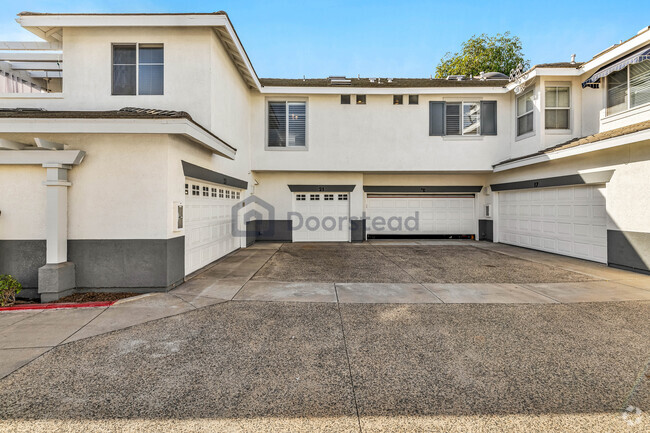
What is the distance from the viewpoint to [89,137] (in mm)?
5965

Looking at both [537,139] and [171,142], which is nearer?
[171,142]

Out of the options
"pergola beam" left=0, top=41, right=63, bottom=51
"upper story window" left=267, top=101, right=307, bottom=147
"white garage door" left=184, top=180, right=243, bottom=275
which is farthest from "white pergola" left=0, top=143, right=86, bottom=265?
"upper story window" left=267, top=101, right=307, bottom=147

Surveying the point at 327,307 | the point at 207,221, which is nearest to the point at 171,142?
the point at 207,221

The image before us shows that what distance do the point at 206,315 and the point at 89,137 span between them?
4.52 metres

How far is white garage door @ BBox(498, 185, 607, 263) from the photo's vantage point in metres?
8.81

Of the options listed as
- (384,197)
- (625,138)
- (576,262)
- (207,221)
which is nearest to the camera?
(625,138)

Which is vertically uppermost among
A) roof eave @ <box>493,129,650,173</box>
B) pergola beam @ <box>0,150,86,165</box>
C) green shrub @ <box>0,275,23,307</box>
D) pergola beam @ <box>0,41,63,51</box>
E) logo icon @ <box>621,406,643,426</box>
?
pergola beam @ <box>0,41,63,51</box>

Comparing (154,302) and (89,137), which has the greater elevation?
(89,137)

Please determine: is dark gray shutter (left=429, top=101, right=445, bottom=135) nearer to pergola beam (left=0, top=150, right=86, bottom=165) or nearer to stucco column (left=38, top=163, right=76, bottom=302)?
pergola beam (left=0, top=150, right=86, bottom=165)

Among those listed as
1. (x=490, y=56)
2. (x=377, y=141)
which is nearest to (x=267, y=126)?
(x=377, y=141)

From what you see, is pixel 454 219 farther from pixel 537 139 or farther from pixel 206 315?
pixel 206 315

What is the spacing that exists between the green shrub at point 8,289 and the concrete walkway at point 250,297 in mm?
735

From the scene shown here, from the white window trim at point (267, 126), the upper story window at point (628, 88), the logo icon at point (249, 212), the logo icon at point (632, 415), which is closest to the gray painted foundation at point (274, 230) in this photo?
the logo icon at point (249, 212)

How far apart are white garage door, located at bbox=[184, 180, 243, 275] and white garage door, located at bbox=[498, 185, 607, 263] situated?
38.0 ft
